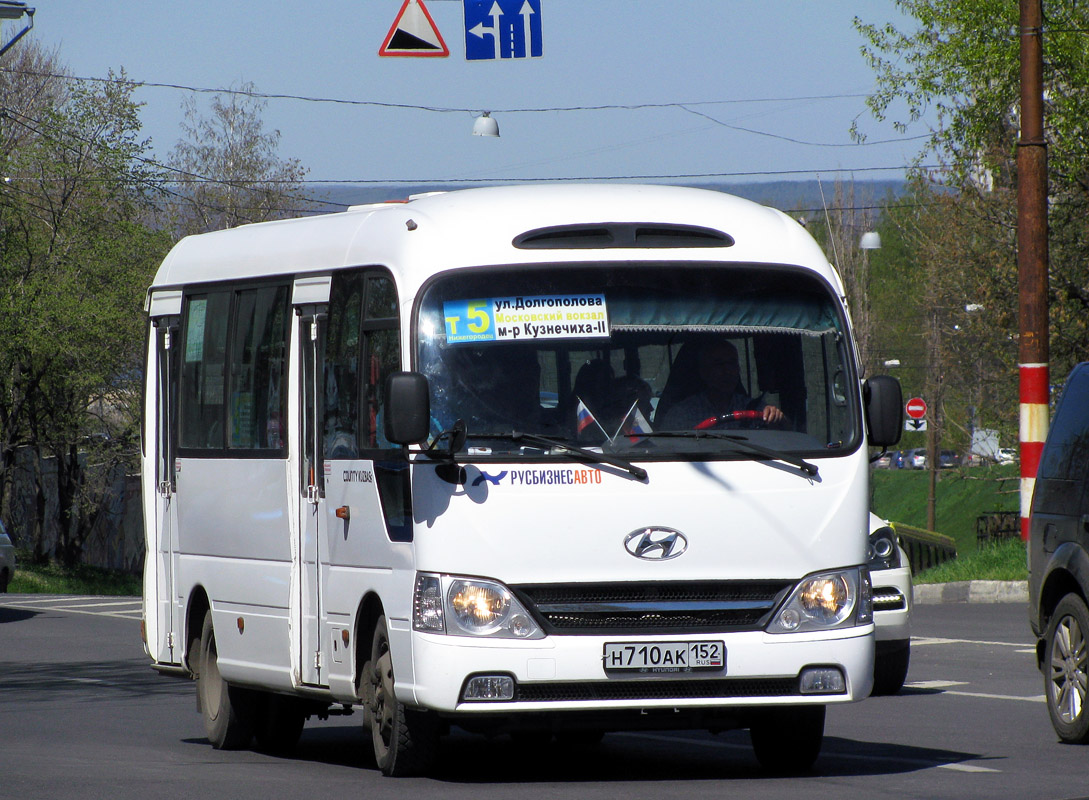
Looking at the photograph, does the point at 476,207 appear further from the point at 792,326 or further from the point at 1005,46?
the point at 1005,46

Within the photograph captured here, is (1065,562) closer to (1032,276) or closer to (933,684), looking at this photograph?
(933,684)

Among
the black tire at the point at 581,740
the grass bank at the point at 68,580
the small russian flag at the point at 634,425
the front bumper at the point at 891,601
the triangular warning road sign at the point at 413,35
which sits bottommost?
the grass bank at the point at 68,580

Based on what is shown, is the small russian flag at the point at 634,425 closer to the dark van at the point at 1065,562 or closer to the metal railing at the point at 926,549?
the dark van at the point at 1065,562

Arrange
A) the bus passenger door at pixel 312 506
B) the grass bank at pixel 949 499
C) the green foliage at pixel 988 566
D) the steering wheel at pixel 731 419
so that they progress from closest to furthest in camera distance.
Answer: the steering wheel at pixel 731 419 < the bus passenger door at pixel 312 506 < the green foliage at pixel 988 566 < the grass bank at pixel 949 499

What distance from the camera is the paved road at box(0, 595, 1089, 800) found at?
8.40 m

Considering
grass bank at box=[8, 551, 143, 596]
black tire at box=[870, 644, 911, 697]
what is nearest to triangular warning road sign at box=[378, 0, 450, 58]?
black tire at box=[870, 644, 911, 697]

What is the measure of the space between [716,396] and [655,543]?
2.54 ft

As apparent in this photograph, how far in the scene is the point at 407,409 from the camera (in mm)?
8008

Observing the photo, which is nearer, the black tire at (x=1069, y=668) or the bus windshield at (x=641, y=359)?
the bus windshield at (x=641, y=359)

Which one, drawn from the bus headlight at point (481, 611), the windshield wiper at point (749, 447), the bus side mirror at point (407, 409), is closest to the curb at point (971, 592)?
the windshield wiper at point (749, 447)

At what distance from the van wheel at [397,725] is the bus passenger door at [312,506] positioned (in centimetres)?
72

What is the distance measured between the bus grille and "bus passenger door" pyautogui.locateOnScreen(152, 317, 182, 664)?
3.81 meters

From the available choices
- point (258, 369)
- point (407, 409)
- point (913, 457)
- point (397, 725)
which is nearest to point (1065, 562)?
point (397, 725)

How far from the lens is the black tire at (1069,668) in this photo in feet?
31.9
